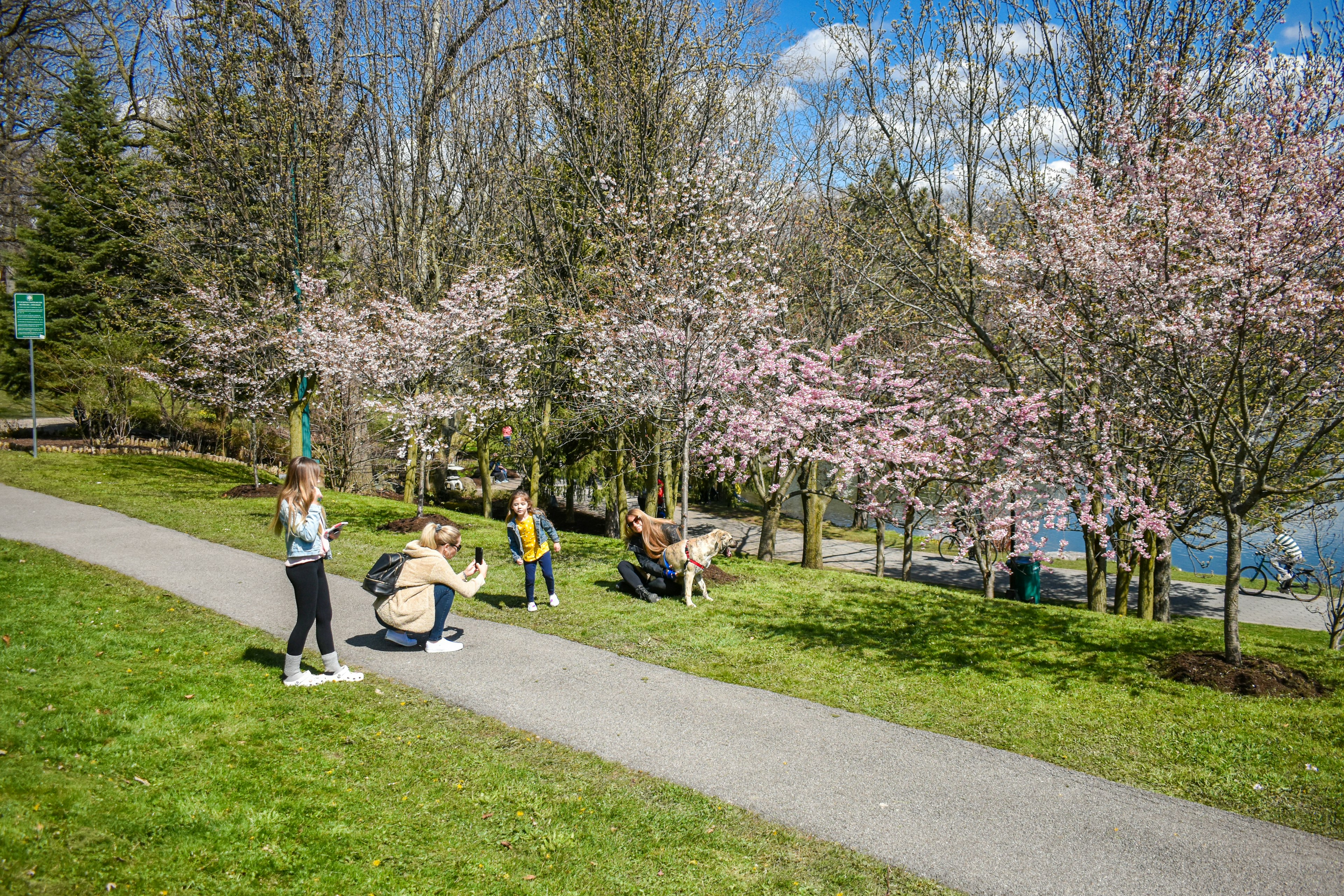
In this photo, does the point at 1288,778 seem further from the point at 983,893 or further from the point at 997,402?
the point at 997,402

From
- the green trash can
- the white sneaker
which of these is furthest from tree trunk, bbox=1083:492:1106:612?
the white sneaker

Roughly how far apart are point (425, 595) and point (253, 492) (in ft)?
40.1

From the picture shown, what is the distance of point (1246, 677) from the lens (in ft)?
22.5

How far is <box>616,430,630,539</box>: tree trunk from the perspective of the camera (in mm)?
17359

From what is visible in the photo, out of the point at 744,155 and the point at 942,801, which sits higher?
the point at 744,155

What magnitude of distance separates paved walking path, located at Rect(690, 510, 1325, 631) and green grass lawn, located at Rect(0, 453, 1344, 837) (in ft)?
13.5

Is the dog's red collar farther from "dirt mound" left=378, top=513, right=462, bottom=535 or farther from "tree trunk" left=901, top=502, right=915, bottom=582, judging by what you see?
"tree trunk" left=901, top=502, right=915, bottom=582

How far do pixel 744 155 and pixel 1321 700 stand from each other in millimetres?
12529

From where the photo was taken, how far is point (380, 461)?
65.6 feet

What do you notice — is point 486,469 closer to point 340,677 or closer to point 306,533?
point 340,677

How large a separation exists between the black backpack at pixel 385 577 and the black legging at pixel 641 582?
126 inches

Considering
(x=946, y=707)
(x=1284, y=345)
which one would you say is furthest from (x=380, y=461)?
(x=1284, y=345)

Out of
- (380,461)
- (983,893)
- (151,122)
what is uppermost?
(151,122)

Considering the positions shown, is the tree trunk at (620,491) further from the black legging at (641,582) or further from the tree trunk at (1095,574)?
the tree trunk at (1095,574)
